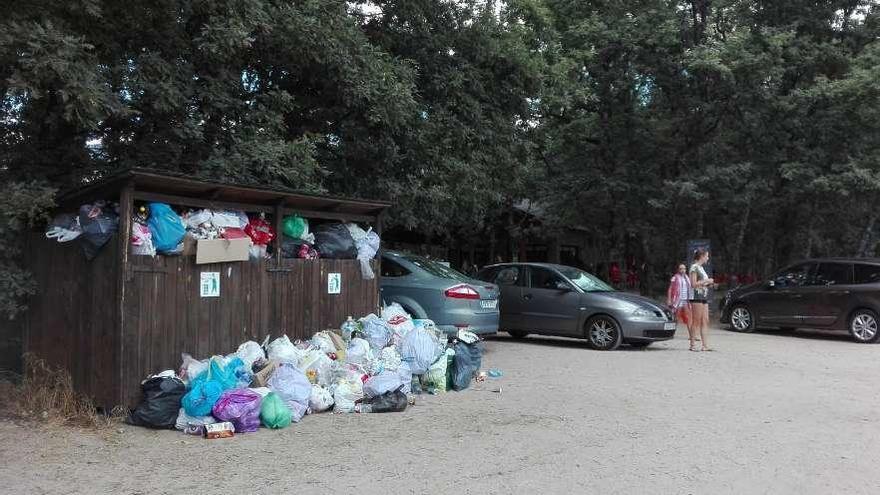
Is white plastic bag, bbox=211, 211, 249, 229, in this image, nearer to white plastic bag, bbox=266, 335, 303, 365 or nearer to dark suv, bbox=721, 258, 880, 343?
white plastic bag, bbox=266, 335, 303, 365

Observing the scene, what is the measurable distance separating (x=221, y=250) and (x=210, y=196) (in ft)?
2.19

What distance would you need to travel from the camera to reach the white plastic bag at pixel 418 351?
28.0 feet

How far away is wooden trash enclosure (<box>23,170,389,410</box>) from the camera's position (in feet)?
21.9

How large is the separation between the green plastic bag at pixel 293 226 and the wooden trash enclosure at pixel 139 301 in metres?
0.34

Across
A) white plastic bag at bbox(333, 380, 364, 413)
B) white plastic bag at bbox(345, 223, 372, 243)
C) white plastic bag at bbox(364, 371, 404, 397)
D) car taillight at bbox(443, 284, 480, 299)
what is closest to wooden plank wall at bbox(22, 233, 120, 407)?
white plastic bag at bbox(333, 380, 364, 413)

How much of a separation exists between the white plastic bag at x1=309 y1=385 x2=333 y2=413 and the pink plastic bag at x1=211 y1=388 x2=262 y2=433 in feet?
2.37

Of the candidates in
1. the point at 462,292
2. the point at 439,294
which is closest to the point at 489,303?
the point at 462,292

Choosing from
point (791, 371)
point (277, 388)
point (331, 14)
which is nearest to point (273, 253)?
point (277, 388)

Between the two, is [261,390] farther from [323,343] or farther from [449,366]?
[449,366]

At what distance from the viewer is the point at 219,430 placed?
6.38 meters

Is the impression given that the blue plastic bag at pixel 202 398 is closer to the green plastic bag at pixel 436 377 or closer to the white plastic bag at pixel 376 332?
the white plastic bag at pixel 376 332

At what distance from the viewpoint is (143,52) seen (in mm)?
9086

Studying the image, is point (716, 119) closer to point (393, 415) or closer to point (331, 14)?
point (331, 14)

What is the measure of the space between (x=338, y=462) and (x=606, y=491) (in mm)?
2092
